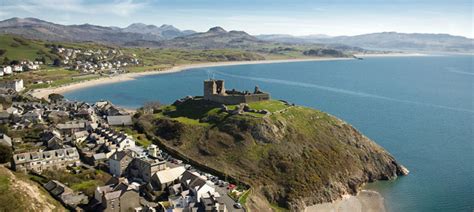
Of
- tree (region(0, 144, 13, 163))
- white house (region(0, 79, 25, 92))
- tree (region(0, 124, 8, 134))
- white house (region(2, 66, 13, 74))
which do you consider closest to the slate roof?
tree (region(0, 124, 8, 134))

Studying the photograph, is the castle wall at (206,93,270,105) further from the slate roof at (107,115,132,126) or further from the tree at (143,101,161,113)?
the slate roof at (107,115,132,126)

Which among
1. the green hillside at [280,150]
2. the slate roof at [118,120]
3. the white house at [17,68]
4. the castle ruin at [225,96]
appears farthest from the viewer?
the white house at [17,68]

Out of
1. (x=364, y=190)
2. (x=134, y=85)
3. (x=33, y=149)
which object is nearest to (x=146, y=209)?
(x=33, y=149)

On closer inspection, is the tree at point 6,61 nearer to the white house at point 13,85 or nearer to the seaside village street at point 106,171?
the white house at point 13,85

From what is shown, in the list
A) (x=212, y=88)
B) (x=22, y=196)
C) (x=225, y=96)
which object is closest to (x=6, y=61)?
(x=212, y=88)

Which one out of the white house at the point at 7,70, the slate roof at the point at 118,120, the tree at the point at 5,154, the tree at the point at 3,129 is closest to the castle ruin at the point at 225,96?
the slate roof at the point at 118,120
